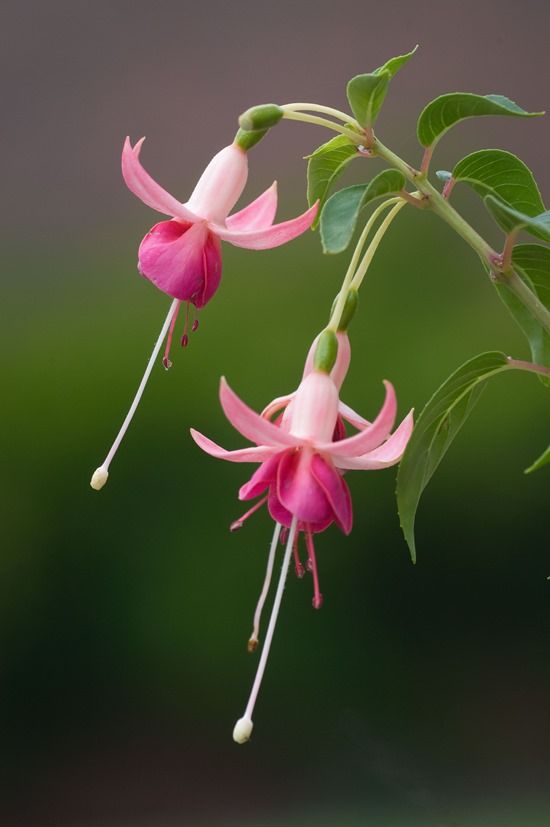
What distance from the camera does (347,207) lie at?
15.5 inches

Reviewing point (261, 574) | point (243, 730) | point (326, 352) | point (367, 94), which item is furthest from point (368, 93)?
point (261, 574)

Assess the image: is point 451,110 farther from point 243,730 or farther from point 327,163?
point 243,730

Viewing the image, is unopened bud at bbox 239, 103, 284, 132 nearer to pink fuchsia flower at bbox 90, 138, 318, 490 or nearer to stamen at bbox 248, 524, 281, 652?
pink fuchsia flower at bbox 90, 138, 318, 490

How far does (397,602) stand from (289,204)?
0.86m

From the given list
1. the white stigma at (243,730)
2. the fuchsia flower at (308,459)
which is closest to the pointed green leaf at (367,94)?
the fuchsia flower at (308,459)

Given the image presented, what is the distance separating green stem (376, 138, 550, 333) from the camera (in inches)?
17.0

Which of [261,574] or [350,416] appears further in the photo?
[261,574]

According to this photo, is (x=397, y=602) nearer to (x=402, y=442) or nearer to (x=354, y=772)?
(x=354, y=772)

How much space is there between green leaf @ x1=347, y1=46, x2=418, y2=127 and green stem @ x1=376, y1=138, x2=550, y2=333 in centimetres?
1

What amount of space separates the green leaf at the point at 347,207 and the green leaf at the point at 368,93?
0.09 feet

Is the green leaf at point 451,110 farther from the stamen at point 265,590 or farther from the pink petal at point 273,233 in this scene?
the stamen at point 265,590

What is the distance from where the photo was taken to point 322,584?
1753 mm

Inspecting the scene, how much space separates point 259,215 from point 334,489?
0.13 m

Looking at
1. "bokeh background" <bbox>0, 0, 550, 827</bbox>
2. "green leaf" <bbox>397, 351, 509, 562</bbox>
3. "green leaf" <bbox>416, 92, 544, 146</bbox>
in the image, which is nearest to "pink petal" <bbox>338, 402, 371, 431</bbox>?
"green leaf" <bbox>397, 351, 509, 562</bbox>
